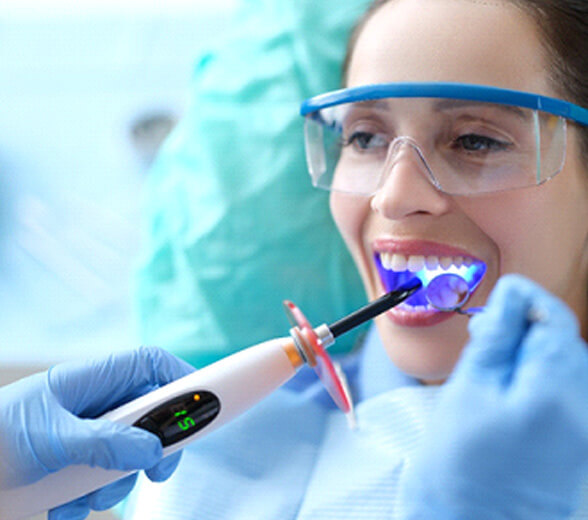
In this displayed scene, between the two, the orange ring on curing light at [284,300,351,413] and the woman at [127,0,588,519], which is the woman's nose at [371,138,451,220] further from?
the orange ring on curing light at [284,300,351,413]

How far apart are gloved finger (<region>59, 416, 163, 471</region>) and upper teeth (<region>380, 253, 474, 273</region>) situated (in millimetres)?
499

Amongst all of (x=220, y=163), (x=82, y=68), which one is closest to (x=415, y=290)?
(x=220, y=163)

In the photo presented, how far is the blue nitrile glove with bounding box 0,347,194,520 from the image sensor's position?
3.03ft

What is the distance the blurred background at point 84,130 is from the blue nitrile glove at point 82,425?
957mm

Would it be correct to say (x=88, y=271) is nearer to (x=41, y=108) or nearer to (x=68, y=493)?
(x=41, y=108)

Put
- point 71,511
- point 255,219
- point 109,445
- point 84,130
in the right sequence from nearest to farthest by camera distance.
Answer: point 109,445 → point 71,511 → point 255,219 → point 84,130

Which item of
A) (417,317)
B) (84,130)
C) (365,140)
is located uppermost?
(84,130)

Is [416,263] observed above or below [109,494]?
above

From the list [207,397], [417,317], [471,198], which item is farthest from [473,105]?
[207,397]

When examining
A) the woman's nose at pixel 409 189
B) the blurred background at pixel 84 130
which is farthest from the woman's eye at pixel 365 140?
the blurred background at pixel 84 130

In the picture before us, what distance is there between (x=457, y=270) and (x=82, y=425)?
2.08ft

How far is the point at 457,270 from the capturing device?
1.14 m

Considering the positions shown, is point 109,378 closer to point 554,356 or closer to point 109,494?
point 109,494

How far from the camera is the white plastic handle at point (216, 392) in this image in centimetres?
94
